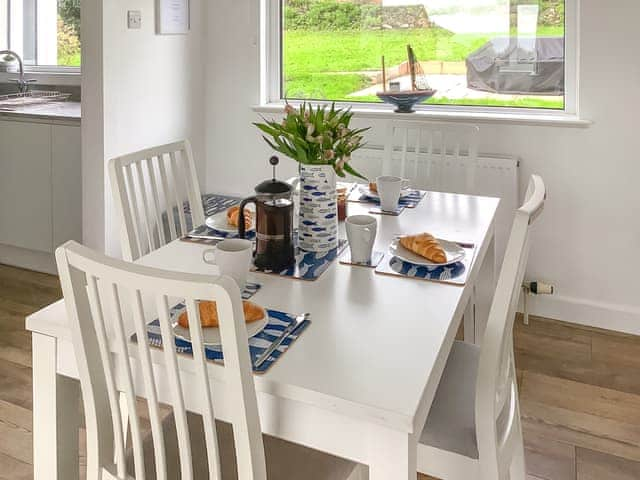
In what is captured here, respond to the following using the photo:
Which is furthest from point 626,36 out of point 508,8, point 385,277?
point 385,277

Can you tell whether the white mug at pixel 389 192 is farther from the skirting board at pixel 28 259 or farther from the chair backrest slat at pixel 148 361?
the skirting board at pixel 28 259

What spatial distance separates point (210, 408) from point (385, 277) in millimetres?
690

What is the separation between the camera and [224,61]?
3545 mm

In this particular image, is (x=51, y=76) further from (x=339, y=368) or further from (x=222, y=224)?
(x=339, y=368)

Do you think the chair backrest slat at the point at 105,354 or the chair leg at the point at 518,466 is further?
the chair leg at the point at 518,466

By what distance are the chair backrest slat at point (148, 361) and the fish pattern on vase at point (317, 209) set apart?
62cm

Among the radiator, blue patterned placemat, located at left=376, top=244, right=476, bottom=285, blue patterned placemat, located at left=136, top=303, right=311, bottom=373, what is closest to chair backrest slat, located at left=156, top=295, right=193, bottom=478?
blue patterned placemat, located at left=136, top=303, right=311, bottom=373

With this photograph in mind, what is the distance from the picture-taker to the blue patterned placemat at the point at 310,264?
4.93 ft

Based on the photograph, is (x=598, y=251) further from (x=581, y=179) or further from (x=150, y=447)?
(x=150, y=447)

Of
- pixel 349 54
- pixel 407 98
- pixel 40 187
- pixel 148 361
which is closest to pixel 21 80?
pixel 40 187

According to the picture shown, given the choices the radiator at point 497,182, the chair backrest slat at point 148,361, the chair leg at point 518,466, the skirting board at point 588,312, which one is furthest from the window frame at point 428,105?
the chair backrest slat at point 148,361

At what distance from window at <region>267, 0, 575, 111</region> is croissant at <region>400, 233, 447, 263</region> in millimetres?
1740

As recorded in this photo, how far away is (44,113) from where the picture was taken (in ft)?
10.8

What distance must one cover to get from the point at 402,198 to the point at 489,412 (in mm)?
1106
